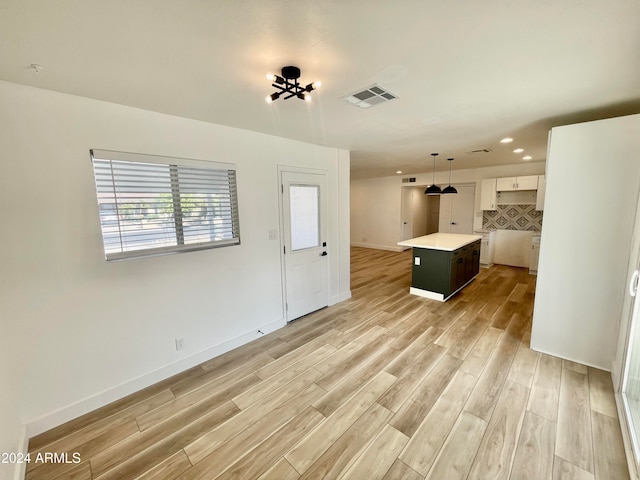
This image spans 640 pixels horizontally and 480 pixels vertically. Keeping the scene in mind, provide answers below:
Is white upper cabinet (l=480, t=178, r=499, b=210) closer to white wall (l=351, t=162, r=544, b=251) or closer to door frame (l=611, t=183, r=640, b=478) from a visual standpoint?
white wall (l=351, t=162, r=544, b=251)

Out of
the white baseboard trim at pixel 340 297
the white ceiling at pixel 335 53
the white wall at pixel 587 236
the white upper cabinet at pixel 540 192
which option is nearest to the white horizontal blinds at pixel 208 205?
the white ceiling at pixel 335 53

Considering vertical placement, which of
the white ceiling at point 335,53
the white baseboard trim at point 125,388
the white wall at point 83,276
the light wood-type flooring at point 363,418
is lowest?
the light wood-type flooring at point 363,418

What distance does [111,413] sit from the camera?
2119mm

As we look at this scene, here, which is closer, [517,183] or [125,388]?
[125,388]

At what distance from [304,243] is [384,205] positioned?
17.7 ft

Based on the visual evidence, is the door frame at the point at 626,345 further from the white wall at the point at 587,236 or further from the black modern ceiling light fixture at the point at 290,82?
the black modern ceiling light fixture at the point at 290,82

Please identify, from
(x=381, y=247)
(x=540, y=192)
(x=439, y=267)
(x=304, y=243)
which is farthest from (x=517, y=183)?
(x=304, y=243)

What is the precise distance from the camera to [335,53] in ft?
4.78

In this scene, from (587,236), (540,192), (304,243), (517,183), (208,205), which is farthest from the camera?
(517,183)

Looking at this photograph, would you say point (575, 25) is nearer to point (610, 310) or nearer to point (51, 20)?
point (51, 20)

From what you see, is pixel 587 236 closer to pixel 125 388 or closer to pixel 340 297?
pixel 340 297

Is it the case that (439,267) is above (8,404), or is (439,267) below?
above

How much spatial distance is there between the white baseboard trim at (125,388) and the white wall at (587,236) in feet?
11.2

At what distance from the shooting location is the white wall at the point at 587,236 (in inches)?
91.7
